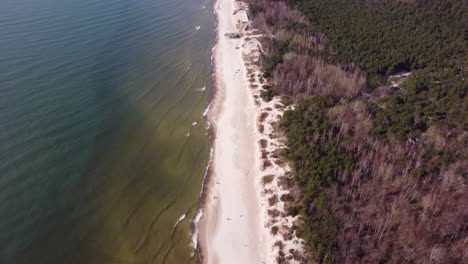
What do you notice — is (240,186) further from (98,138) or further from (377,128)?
(98,138)

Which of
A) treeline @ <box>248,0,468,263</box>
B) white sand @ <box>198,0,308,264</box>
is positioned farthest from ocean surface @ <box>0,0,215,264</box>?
treeline @ <box>248,0,468,263</box>

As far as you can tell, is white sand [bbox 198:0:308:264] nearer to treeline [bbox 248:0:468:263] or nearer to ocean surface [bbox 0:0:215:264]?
ocean surface [bbox 0:0:215:264]

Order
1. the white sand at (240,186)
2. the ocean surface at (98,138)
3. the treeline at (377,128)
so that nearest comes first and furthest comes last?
the treeline at (377,128) < the white sand at (240,186) < the ocean surface at (98,138)

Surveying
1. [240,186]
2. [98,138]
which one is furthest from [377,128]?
[98,138]

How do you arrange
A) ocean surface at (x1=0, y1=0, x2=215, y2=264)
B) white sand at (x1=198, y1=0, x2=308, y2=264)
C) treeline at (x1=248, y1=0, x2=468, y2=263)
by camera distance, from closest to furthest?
treeline at (x1=248, y1=0, x2=468, y2=263), white sand at (x1=198, y1=0, x2=308, y2=264), ocean surface at (x1=0, y1=0, x2=215, y2=264)

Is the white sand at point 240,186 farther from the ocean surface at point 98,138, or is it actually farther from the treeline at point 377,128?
the treeline at point 377,128

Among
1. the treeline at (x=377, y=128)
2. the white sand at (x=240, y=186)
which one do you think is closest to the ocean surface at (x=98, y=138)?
the white sand at (x=240, y=186)
